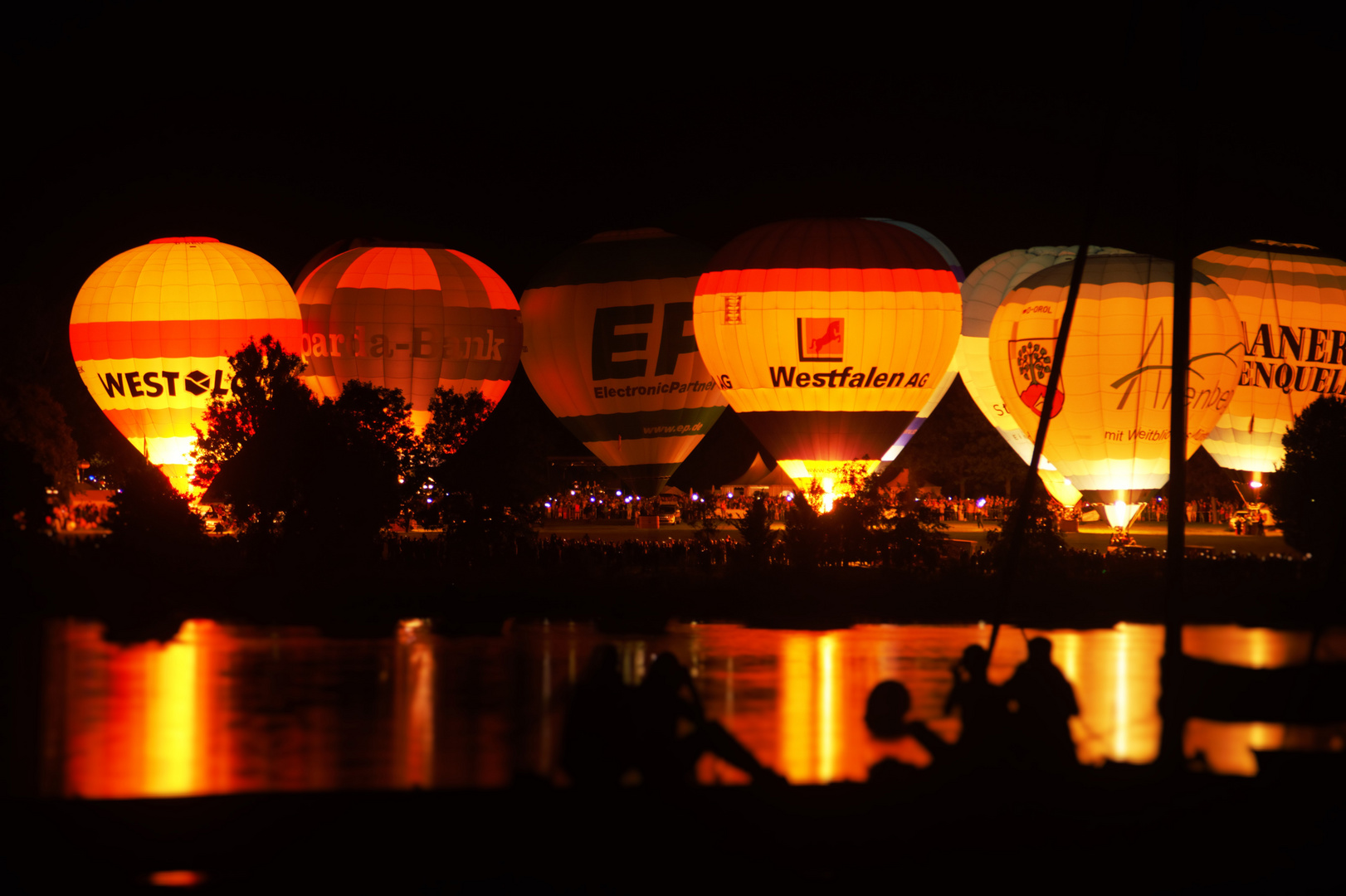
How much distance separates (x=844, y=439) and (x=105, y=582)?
2052cm

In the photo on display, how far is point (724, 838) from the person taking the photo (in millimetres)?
10789

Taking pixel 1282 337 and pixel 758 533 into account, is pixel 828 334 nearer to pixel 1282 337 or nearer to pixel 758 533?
pixel 758 533

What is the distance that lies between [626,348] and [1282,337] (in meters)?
18.9

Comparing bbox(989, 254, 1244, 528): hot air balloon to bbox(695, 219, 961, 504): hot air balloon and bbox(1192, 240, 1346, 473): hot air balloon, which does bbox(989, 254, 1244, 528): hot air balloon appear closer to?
bbox(695, 219, 961, 504): hot air balloon

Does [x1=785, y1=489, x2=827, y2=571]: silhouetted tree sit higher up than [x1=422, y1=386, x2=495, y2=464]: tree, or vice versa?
[x1=422, y1=386, x2=495, y2=464]: tree

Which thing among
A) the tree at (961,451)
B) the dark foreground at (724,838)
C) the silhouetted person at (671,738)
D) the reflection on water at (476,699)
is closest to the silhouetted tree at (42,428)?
the reflection on water at (476,699)

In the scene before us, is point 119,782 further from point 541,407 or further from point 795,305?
point 541,407

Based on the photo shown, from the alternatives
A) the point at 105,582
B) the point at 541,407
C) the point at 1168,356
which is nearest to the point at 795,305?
the point at 1168,356

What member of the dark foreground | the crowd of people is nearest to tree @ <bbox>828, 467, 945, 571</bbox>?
the crowd of people

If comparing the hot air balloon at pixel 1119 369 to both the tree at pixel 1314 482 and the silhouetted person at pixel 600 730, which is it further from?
the silhouetted person at pixel 600 730

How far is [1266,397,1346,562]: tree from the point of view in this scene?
33.8 m

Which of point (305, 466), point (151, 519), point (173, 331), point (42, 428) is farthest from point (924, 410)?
point (42, 428)

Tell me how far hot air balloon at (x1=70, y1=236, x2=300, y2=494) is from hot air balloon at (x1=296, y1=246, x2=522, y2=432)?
4.70 ft

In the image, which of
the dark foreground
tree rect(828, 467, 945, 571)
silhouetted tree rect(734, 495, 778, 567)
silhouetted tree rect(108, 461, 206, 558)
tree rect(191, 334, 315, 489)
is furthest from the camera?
tree rect(191, 334, 315, 489)
